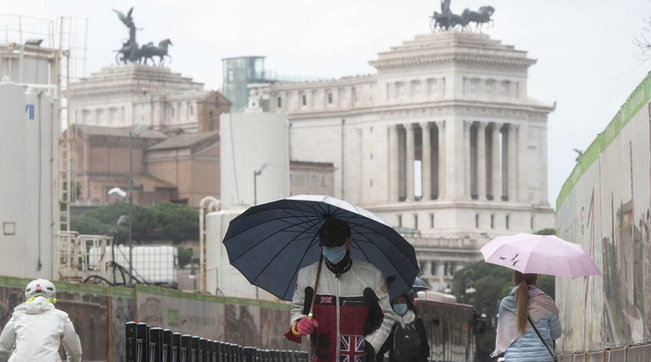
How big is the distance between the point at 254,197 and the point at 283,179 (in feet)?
15.3

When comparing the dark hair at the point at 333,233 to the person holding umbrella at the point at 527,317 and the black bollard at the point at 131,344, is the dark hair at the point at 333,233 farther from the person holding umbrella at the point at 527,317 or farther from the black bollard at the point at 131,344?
the black bollard at the point at 131,344

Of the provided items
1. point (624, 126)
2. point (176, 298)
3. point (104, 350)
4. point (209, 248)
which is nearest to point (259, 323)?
point (176, 298)

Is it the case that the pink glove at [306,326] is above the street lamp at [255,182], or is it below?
below

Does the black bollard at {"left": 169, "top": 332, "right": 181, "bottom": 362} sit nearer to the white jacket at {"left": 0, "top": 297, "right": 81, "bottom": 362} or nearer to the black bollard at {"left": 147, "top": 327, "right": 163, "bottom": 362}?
the black bollard at {"left": 147, "top": 327, "right": 163, "bottom": 362}

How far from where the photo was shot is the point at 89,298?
134 ft

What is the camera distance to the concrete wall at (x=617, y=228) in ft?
92.1

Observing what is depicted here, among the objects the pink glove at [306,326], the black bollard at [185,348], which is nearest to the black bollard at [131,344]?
the black bollard at [185,348]

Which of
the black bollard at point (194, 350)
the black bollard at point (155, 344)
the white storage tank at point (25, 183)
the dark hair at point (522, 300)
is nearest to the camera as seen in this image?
the dark hair at point (522, 300)

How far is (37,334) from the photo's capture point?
20.7 metres

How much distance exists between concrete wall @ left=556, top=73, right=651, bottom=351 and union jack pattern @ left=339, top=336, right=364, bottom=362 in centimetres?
745

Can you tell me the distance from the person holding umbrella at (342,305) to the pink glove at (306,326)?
0.10 m

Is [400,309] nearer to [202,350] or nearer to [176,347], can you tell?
[176,347]

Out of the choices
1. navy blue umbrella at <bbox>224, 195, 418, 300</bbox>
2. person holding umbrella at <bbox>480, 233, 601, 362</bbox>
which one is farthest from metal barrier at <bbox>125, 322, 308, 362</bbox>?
person holding umbrella at <bbox>480, 233, 601, 362</bbox>

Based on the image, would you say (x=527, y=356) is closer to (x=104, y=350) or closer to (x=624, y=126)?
(x=624, y=126)
